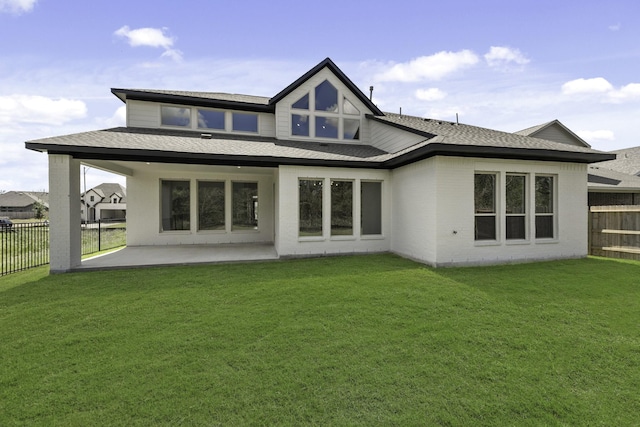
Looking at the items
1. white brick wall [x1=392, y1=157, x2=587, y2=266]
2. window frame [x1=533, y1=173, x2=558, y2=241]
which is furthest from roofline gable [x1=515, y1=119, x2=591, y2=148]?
window frame [x1=533, y1=173, x2=558, y2=241]

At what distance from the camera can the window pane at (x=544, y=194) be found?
29.4 feet

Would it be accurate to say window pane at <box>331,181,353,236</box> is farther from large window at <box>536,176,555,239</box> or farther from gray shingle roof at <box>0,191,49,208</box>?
gray shingle roof at <box>0,191,49,208</box>

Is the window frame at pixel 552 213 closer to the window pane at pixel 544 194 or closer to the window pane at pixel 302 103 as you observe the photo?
the window pane at pixel 544 194

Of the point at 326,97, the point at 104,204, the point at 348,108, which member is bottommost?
the point at 104,204

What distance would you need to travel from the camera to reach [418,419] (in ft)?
8.13

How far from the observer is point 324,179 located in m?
9.67

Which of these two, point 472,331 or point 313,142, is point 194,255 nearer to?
point 313,142

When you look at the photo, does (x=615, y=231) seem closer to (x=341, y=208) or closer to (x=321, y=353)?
(x=341, y=208)

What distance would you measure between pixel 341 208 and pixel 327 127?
436cm

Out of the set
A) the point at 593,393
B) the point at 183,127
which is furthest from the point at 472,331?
the point at 183,127

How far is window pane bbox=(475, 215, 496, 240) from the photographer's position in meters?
8.46

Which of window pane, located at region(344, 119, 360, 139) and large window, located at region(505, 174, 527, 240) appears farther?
window pane, located at region(344, 119, 360, 139)

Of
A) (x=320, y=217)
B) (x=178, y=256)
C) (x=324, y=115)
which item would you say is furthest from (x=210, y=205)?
(x=324, y=115)

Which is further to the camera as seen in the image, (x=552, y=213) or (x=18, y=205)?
(x=18, y=205)
